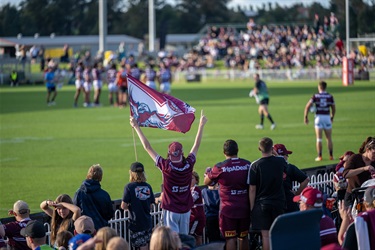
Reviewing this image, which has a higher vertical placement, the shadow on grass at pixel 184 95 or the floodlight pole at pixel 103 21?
the floodlight pole at pixel 103 21

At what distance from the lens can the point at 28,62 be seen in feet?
213

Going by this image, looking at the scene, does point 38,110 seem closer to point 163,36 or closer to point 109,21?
point 163,36

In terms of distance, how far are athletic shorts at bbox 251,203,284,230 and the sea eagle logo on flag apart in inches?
Result: 86.8

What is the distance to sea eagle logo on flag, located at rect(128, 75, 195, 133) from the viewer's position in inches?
531

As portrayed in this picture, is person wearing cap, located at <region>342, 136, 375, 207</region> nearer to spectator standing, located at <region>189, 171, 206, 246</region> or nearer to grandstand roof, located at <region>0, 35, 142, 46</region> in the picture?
spectator standing, located at <region>189, 171, 206, 246</region>

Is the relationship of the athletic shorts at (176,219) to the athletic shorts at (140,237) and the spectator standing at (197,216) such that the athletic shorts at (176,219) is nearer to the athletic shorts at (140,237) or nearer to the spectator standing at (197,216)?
the athletic shorts at (140,237)

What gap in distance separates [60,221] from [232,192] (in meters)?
2.34

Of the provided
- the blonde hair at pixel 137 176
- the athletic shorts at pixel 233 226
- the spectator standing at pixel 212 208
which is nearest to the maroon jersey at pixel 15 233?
the blonde hair at pixel 137 176

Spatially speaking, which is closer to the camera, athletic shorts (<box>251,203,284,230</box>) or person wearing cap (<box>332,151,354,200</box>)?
athletic shorts (<box>251,203,284,230</box>)

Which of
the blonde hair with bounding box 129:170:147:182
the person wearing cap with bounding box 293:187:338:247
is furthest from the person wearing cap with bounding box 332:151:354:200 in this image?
the person wearing cap with bounding box 293:187:338:247

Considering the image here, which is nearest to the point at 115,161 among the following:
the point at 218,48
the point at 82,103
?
the point at 82,103

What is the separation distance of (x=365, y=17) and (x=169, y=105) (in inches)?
1309

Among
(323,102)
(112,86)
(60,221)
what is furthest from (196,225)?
(112,86)

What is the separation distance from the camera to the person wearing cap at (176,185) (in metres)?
11.3
